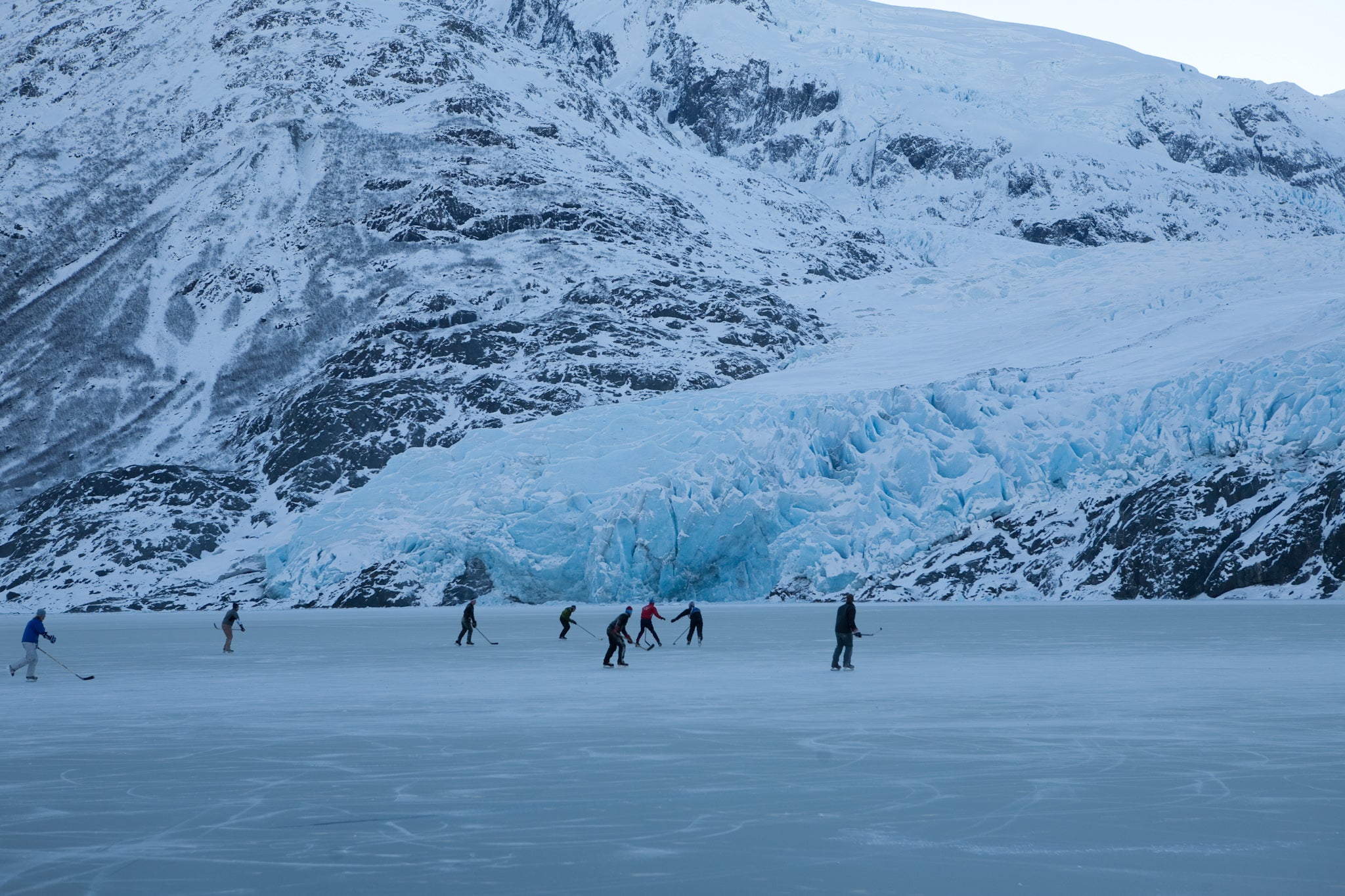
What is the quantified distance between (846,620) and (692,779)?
35.9 ft

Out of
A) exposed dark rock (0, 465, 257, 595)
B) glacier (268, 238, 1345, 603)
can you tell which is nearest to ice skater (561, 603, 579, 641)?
glacier (268, 238, 1345, 603)

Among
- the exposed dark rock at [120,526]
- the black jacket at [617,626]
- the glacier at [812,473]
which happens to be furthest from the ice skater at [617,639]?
the exposed dark rock at [120,526]

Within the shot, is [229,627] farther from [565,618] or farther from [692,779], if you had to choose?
[692,779]

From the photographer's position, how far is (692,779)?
1071 cm

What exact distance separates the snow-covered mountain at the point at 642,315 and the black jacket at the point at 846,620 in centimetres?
2894

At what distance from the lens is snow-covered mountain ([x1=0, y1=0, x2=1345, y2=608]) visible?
2032 inches

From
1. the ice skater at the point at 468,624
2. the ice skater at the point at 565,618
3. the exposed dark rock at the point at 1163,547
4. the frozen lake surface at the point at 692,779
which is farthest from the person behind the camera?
the exposed dark rock at the point at 1163,547

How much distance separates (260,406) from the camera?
89.1m

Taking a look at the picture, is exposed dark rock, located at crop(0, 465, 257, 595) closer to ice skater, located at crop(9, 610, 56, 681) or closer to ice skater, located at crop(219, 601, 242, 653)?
ice skater, located at crop(219, 601, 242, 653)

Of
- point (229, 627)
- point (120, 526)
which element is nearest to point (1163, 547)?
point (229, 627)

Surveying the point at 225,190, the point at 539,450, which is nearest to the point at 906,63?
the point at 225,190

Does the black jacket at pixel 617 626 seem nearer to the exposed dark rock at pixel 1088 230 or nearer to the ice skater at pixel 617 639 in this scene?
the ice skater at pixel 617 639

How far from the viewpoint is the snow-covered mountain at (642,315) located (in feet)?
169

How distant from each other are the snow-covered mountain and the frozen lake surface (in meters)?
28.4
